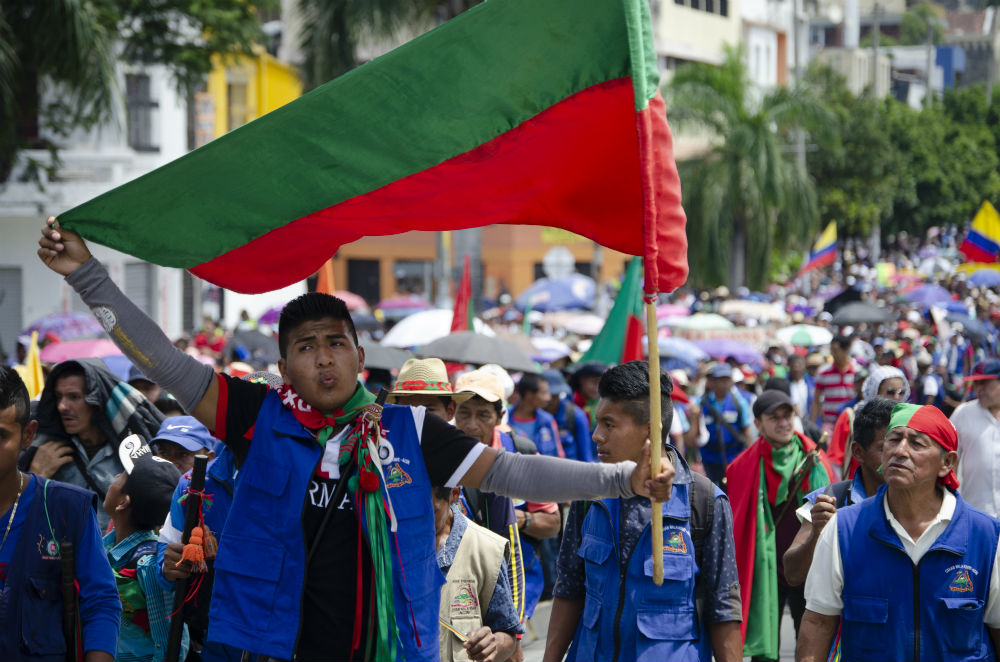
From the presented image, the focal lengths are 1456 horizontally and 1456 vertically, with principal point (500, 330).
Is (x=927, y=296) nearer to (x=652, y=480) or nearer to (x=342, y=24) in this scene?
(x=342, y=24)

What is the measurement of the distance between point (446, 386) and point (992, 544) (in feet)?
9.19

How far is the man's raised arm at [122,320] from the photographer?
3.74 m

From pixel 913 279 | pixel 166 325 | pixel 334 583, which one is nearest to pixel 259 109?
pixel 166 325

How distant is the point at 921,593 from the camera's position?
14.9ft

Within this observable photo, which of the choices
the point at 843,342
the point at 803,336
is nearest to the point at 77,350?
the point at 843,342

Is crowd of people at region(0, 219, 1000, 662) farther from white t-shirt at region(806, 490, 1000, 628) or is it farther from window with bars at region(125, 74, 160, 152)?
window with bars at region(125, 74, 160, 152)

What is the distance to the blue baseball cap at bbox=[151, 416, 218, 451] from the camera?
19.5 feet

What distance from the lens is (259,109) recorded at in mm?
43000

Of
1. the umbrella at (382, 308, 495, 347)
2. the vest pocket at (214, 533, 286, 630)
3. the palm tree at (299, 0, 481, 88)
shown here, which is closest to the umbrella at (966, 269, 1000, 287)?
the palm tree at (299, 0, 481, 88)

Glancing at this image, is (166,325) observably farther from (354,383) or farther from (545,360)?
(354,383)

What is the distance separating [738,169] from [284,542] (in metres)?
37.7

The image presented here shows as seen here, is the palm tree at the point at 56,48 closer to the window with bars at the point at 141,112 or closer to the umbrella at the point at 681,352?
the umbrella at the point at 681,352

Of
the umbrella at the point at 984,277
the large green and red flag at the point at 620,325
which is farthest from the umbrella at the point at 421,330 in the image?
the umbrella at the point at 984,277

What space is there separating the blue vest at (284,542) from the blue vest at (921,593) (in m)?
1.46
